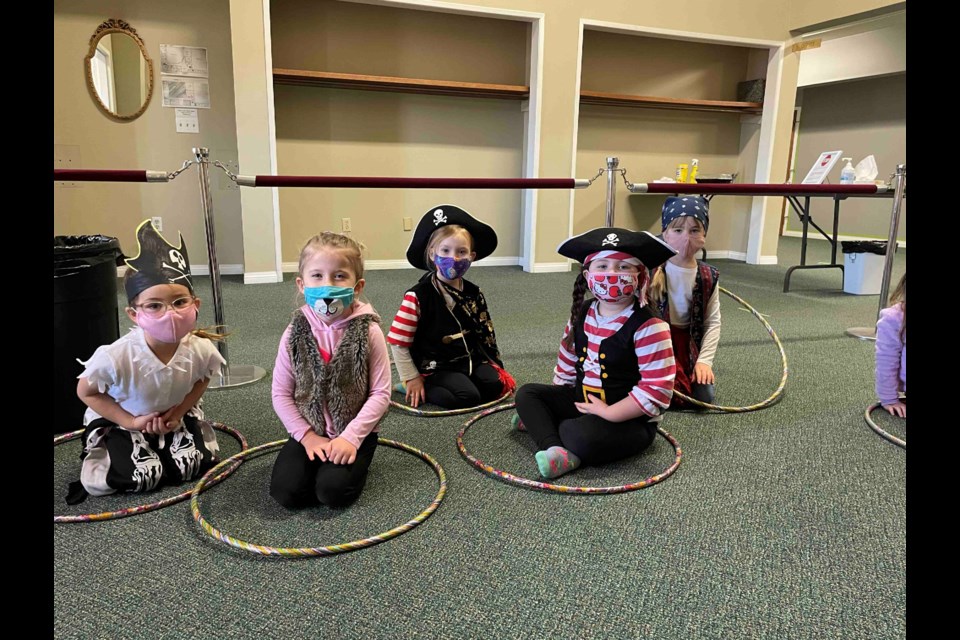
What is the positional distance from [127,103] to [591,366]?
5.17 metres

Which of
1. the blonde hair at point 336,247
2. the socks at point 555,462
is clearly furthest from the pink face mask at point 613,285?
the blonde hair at point 336,247

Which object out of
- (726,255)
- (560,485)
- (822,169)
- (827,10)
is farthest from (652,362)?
(726,255)

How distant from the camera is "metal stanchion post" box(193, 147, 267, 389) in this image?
282 cm

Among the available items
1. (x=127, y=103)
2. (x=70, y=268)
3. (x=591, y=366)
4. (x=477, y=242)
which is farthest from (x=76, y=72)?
(x=591, y=366)

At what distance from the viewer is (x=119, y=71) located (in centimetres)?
537

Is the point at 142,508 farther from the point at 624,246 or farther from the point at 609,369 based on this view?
the point at 624,246

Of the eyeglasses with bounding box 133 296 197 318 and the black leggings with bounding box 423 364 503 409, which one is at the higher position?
the eyeglasses with bounding box 133 296 197 318

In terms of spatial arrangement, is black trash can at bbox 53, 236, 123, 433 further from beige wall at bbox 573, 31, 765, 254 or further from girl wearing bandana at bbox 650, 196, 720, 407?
beige wall at bbox 573, 31, 765, 254

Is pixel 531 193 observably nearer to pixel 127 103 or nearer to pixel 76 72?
pixel 127 103

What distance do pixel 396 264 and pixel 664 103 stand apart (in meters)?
3.38

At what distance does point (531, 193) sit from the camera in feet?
20.8

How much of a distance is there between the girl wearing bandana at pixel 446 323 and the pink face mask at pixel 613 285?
72cm

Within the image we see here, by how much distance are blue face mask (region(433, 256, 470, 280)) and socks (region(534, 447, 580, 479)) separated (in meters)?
0.87

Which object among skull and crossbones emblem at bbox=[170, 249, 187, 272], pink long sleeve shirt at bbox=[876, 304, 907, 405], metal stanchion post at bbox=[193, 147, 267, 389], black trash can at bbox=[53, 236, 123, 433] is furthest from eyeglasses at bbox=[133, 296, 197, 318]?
pink long sleeve shirt at bbox=[876, 304, 907, 405]
